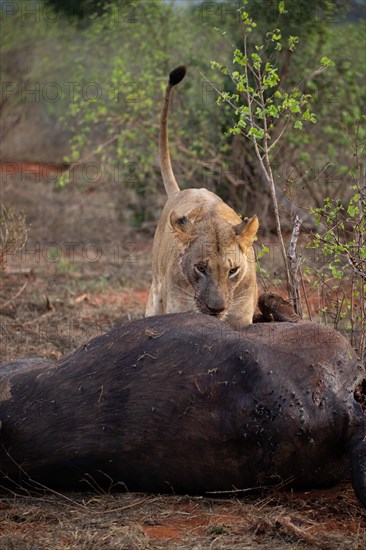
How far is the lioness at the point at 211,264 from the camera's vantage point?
5.07 meters

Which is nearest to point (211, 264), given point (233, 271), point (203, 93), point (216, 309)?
point (233, 271)

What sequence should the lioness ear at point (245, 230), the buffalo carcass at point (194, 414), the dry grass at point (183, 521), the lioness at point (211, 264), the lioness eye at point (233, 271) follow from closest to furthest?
1. the dry grass at point (183, 521)
2. the buffalo carcass at point (194, 414)
3. the lioness at point (211, 264)
4. the lioness eye at point (233, 271)
5. the lioness ear at point (245, 230)

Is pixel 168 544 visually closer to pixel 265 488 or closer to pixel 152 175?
pixel 265 488

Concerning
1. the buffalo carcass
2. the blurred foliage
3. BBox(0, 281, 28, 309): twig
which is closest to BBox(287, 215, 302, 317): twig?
the buffalo carcass

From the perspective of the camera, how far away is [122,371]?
4.00 meters

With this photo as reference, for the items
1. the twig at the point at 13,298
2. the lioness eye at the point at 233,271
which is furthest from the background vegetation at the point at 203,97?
the lioness eye at the point at 233,271

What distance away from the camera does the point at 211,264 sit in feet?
16.9

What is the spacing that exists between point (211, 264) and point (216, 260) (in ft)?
0.14

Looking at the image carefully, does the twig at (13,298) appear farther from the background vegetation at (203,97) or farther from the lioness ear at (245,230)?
the lioness ear at (245,230)

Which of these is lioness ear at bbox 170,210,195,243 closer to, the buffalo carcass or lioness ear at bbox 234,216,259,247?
lioness ear at bbox 234,216,259,247

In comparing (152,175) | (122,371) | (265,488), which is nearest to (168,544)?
(265,488)

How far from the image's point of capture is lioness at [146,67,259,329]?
5074 millimetres

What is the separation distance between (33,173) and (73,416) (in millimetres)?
11293

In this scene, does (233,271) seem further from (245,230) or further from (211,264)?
(245,230)
